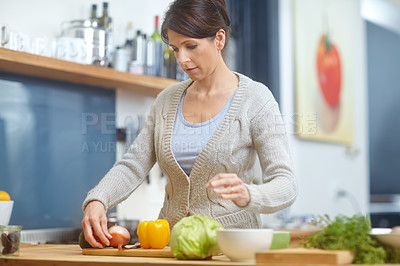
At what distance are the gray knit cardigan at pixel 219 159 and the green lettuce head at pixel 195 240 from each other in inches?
13.8

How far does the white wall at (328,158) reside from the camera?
4.30 meters

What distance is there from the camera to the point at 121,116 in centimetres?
311

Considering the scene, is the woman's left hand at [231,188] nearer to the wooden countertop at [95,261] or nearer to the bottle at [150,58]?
the wooden countertop at [95,261]

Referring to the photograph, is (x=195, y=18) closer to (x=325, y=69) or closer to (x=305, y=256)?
(x=305, y=256)

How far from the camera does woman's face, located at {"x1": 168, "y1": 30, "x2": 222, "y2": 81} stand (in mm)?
1818

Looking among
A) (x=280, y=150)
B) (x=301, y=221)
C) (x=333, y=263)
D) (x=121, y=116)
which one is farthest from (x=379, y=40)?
(x=333, y=263)

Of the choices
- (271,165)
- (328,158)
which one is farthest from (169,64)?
(328,158)

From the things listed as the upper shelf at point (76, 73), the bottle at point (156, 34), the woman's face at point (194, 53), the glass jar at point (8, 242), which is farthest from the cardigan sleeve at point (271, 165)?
the bottle at point (156, 34)

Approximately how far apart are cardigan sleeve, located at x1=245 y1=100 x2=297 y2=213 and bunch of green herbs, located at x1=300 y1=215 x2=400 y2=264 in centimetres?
16

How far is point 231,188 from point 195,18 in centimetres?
66

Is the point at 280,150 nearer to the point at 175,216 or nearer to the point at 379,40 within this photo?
the point at 175,216

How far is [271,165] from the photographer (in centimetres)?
169

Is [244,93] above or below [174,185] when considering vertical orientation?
above

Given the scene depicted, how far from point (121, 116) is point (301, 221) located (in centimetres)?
145
